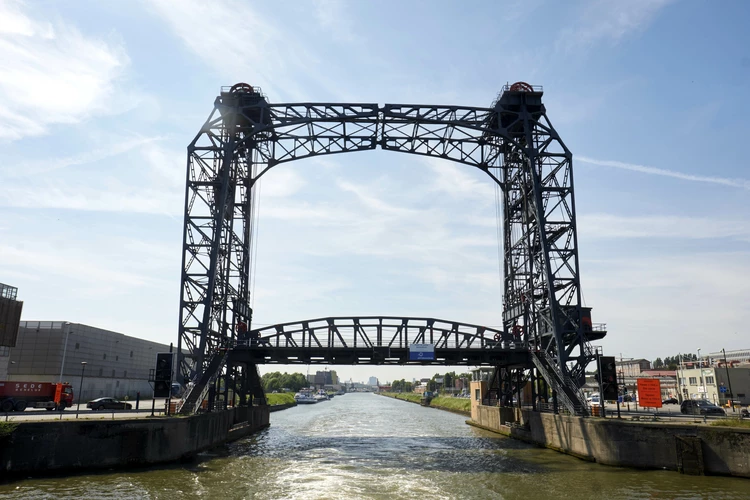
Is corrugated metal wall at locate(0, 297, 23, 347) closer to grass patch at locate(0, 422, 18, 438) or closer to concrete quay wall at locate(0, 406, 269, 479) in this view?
grass patch at locate(0, 422, 18, 438)

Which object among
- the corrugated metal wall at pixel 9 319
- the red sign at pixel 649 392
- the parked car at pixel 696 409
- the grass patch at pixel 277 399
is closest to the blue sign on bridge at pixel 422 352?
the red sign at pixel 649 392

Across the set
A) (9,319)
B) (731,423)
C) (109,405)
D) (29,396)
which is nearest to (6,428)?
(109,405)

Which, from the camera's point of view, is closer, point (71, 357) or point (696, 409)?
point (696, 409)

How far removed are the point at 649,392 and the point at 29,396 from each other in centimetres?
4811

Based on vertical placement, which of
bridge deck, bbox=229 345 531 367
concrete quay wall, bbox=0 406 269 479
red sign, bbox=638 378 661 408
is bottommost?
concrete quay wall, bbox=0 406 269 479

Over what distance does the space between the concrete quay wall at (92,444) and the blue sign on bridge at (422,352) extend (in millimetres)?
17917

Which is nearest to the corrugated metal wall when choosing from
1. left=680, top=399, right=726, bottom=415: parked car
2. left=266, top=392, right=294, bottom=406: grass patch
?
left=680, top=399, right=726, bottom=415: parked car

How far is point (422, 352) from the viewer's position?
139 feet

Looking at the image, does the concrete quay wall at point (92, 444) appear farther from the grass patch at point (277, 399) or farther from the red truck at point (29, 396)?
the grass patch at point (277, 399)

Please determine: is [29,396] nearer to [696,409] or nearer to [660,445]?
[660,445]

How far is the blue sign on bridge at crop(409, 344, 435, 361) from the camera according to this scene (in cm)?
4234

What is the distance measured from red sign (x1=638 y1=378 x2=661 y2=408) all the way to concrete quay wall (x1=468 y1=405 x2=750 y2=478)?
513 centimetres

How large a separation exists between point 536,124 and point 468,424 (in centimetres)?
3540

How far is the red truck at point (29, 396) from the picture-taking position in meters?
42.9
